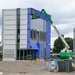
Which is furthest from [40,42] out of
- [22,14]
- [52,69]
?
[52,69]

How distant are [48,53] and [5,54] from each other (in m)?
15.9

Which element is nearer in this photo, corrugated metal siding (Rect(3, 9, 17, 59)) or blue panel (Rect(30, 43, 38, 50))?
corrugated metal siding (Rect(3, 9, 17, 59))

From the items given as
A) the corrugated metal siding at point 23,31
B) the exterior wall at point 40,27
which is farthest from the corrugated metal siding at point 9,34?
the exterior wall at point 40,27

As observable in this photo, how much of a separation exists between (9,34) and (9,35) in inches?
11.4

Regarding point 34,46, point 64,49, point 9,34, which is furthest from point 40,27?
point 64,49

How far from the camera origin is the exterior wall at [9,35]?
3243 inches

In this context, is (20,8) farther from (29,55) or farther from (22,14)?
(29,55)

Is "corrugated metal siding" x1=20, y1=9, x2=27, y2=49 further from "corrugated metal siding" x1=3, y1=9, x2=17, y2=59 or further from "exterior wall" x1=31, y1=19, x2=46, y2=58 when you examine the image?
"exterior wall" x1=31, y1=19, x2=46, y2=58

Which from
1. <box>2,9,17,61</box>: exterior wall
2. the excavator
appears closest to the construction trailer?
<box>2,9,17,61</box>: exterior wall

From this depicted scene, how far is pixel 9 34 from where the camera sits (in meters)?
82.8

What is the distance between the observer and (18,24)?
270ft

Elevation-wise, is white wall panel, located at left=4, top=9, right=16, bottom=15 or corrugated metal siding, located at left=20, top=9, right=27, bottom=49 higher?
white wall panel, located at left=4, top=9, right=16, bottom=15

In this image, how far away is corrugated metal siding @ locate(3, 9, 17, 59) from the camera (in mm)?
82375

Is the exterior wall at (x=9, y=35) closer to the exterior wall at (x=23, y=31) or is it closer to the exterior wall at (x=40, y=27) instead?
the exterior wall at (x=23, y=31)
